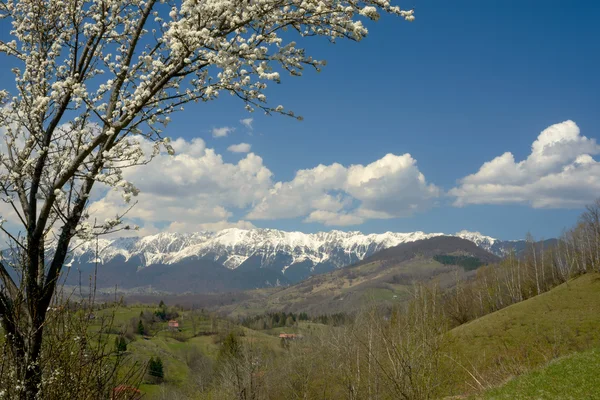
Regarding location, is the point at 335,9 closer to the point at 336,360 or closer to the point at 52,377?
the point at 52,377

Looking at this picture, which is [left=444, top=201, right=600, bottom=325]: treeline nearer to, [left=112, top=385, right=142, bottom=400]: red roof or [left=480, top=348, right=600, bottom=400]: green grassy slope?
[left=480, top=348, right=600, bottom=400]: green grassy slope

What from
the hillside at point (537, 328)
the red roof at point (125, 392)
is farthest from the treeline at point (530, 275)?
the red roof at point (125, 392)

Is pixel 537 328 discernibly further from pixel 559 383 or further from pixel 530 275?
pixel 559 383

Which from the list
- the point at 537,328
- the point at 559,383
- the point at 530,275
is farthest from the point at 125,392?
the point at 530,275

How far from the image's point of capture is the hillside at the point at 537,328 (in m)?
51.0

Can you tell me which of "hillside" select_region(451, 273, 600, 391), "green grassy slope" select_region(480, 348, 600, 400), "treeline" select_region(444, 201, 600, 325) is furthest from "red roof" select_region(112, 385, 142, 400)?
"treeline" select_region(444, 201, 600, 325)

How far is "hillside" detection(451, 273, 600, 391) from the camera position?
51031 mm

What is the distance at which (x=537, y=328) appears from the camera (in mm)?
58531

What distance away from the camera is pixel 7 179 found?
4430 mm

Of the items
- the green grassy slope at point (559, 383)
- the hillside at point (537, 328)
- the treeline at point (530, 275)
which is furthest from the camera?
the treeline at point (530, 275)

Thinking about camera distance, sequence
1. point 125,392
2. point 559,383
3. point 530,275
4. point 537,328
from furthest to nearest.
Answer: point 530,275
point 537,328
point 559,383
point 125,392

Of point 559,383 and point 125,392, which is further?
point 559,383

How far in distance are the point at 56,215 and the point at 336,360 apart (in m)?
46.6

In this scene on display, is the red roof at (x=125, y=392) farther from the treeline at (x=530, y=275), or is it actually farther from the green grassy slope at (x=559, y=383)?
the treeline at (x=530, y=275)
